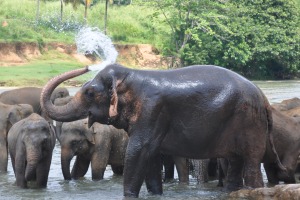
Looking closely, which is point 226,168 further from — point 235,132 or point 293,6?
point 293,6

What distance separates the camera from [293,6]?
4969 centimetres

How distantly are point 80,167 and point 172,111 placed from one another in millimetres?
3790

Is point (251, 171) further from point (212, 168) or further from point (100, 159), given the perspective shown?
point (100, 159)

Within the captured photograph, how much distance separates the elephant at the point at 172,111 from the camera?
30.9 ft

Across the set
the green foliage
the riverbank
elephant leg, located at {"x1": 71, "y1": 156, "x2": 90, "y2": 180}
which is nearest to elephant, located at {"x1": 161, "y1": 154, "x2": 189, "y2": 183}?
elephant leg, located at {"x1": 71, "y1": 156, "x2": 90, "y2": 180}

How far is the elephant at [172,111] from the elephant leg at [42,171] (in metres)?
1.95

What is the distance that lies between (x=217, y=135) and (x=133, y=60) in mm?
43709

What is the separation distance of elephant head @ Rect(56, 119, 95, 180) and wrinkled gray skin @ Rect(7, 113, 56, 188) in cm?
66

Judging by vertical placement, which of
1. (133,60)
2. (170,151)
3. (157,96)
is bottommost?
(133,60)

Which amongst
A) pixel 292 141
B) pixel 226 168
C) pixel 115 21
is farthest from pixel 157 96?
pixel 115 21

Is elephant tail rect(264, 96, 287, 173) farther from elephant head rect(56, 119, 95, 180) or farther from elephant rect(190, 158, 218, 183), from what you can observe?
elephant head rect(56, 119, 95, 180)

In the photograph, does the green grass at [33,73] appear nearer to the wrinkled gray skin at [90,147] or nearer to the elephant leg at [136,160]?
the wrinkled gray skin at [90,147]

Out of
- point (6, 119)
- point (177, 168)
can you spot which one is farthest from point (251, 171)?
point (6, 119)

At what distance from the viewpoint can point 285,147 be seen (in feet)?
37.6
